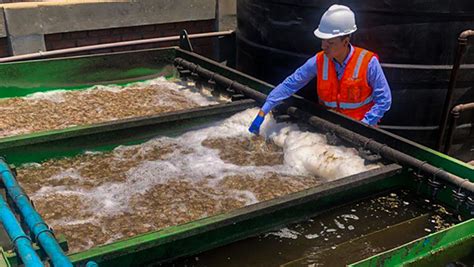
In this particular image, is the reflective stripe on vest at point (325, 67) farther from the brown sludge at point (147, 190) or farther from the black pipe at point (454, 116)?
the black pipe at point (454, 116)

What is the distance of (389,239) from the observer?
2781 mm

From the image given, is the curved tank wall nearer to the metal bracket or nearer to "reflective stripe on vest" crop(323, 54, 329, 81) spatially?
"reflective stripe on vest" crop(323, 54, 329, 81)

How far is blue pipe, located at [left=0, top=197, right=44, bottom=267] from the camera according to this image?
6.07 feet

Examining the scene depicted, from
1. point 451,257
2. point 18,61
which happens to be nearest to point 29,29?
point 18,61

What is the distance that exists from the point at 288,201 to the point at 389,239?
64 cm

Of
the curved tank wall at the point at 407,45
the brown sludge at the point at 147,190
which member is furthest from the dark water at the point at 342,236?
the curved tank wall at the point at 407,45

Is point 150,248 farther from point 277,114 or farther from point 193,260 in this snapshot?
point 277,114

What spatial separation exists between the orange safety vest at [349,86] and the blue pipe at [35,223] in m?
2.45

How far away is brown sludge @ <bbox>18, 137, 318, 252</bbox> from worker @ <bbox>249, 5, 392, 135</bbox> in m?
0.46

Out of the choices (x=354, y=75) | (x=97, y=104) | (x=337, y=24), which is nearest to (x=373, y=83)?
(x=354, y=75)

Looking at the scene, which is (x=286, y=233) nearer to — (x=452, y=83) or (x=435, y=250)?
(x=435, y=250)

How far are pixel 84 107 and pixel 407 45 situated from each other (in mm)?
3282

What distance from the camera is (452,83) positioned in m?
4.01

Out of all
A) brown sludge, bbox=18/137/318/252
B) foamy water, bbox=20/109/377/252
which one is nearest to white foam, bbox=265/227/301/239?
foamy water, bbox=20/109/377/252
